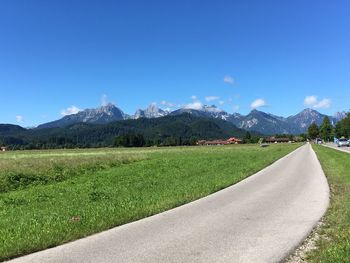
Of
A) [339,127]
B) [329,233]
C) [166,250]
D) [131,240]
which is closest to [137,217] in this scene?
[131,240]

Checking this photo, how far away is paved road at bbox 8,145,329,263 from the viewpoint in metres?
7.63

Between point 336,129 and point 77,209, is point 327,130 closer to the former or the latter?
point 336,129

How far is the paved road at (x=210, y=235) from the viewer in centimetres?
763

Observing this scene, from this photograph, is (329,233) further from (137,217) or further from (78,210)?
(78,210)

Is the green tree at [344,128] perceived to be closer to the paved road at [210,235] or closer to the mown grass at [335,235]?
the mown grass at [335,235]

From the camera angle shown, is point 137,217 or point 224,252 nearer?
point 224,252

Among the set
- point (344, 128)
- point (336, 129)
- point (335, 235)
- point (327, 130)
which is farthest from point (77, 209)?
point (327, 130)

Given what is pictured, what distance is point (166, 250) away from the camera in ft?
26.1

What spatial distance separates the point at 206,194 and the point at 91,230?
740 centimetres

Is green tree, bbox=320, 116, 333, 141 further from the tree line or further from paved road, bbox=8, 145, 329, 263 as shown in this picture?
paved road, bbox=8, 145, 329, 263

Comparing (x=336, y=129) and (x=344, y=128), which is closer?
(x=344, y=128)

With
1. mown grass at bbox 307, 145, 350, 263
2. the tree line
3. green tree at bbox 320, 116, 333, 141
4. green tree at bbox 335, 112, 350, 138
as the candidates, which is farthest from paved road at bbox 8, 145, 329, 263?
green tree at bbox 320, 116, 333, 141

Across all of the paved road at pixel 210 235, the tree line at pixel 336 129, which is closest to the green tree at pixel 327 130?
the tree line at pixel 336 129

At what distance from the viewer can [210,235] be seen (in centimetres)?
928
